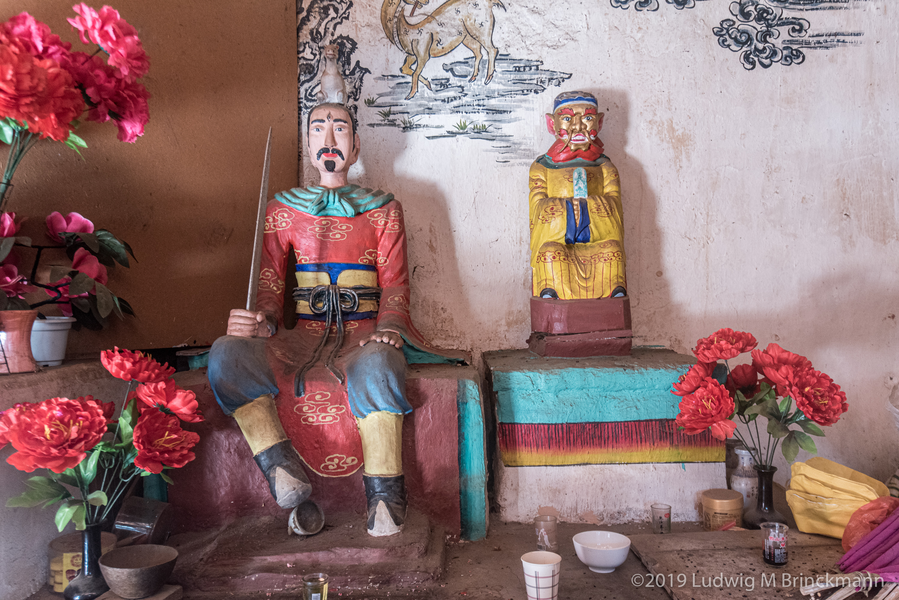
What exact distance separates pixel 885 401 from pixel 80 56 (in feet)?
13.6

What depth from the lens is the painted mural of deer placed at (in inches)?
135

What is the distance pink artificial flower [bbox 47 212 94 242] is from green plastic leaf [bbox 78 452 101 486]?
886mm

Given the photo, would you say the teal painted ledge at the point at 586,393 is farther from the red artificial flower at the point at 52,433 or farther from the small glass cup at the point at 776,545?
the red artificial flower at the point at 52,433

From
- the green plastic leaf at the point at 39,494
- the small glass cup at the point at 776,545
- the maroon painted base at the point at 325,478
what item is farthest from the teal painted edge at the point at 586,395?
the green plastic leaf at the point at 39,494

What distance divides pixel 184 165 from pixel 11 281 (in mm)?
1003

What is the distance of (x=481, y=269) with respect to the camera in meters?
3.43

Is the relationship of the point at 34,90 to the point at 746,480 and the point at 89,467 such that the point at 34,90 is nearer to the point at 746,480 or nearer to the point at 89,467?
the point at 89,467

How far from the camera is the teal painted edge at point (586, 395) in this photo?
2693 millimetres

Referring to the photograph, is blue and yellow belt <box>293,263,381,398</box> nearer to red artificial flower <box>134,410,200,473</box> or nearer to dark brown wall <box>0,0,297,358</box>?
dark brown wall <box>0,0,297,358</box>

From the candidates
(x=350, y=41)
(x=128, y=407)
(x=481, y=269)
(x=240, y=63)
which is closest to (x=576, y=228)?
(x=481, y=269)

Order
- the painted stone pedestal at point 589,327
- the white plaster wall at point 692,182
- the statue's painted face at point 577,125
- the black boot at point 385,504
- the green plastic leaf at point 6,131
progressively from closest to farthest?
1. the green plastic leaf at point 6,131
2. the black boot at point 385,504
3. the painted stone pedestal at point 589,327
4. the statue's painted face at point 577,125
5. the white plaster wall at point 692,182

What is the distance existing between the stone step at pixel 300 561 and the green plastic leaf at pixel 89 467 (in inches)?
18.6

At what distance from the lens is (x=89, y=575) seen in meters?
1.91

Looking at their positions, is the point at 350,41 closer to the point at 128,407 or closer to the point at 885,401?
the point at 128,407
